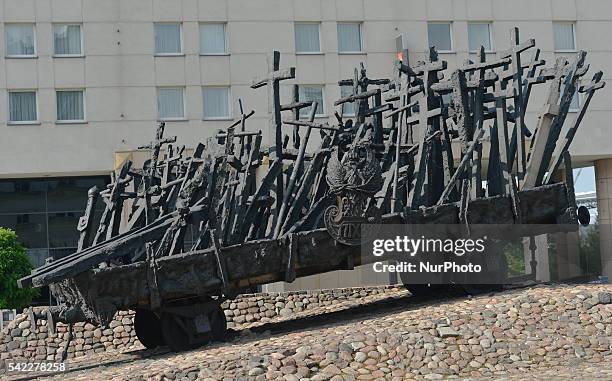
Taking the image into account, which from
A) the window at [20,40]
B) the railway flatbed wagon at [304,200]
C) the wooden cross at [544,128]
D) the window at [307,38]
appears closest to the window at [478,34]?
the window at [307,38]

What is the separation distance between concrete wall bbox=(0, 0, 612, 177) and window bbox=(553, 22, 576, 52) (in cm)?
50

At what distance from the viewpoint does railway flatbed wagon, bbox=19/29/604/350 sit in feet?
57.1

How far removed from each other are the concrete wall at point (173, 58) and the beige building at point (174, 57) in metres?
0.03

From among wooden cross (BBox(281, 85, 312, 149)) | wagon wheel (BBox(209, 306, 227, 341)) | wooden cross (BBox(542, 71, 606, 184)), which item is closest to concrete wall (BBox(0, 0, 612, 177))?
wooden cross (BBox(281, 85, 312, 149))

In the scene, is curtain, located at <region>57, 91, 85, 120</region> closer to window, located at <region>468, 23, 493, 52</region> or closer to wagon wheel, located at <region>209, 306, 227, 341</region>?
window, located at <region>468, 23, 493, 52</region>

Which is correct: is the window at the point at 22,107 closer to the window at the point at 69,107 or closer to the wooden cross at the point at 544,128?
the window at the point at 69,107

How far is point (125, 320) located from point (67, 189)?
12.6 m

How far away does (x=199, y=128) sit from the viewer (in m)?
35.1

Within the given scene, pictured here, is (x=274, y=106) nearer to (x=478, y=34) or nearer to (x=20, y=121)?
(x=20, y=121)

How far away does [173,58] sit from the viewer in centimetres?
3519

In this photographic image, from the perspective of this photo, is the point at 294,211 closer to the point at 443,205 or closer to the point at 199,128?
the point at 443,205

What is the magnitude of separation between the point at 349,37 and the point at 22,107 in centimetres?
1109

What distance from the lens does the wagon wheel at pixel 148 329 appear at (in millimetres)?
19094

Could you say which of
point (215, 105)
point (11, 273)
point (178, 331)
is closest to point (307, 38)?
point (215, 105)
